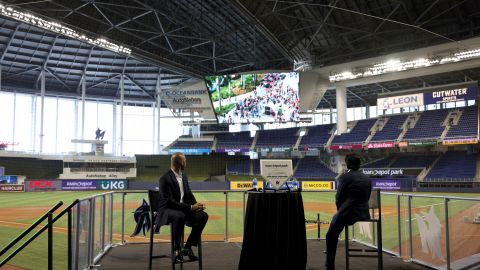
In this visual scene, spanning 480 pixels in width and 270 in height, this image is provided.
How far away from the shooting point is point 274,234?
573 cm

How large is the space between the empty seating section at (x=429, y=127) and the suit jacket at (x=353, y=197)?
3797cm

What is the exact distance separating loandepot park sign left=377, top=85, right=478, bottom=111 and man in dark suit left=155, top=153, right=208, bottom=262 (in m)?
38.7

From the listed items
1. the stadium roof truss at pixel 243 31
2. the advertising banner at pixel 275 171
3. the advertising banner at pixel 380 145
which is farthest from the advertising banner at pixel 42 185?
the advertising banner at pixel 275 171

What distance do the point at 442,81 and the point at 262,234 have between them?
4632 centimetres

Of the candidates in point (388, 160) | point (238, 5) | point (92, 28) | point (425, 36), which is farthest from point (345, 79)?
point (92, 28)

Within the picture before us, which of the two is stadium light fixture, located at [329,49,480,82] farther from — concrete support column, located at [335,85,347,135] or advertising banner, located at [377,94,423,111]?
advertising banner, located at [377,94,423,111]

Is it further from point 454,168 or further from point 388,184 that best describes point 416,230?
point 454,168

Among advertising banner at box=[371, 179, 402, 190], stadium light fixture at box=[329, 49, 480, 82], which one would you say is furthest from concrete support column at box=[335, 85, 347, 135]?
advertising banner at box=[371, 179, 402, 190]

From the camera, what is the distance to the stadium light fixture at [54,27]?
1122 inches

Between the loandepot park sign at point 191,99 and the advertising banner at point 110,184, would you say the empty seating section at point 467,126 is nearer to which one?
the loandepot park sign at point 191,99

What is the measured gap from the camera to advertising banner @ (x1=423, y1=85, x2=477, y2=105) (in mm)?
38219

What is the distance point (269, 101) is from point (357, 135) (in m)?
11.2

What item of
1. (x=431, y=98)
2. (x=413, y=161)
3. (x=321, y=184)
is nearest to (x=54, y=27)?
(x=321, y=184)

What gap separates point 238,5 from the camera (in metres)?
27.3
